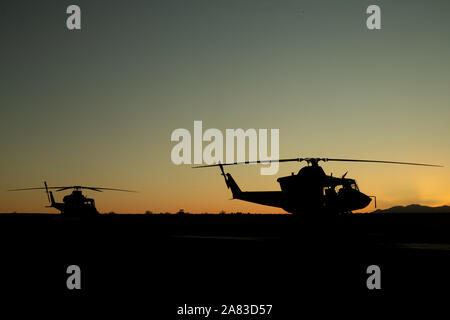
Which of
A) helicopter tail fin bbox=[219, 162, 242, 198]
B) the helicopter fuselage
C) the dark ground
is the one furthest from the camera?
helicopter tail fin bbox=[219, 162, 242, 198]

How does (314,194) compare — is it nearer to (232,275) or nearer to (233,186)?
(233,186)

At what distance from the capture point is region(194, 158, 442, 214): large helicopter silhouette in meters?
28.6

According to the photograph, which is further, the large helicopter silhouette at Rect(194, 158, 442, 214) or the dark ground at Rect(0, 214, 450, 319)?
the large helicopter silhouette at Rect(194, 158, 442, 214)

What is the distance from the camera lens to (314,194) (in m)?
28.4

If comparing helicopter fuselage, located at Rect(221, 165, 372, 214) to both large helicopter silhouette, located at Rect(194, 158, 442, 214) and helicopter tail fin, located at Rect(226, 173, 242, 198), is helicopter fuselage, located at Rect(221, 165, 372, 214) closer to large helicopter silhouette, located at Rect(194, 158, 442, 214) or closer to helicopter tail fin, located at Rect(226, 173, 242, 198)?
large helicopter silhouette, located at Rect(194, 158, 442, 214)

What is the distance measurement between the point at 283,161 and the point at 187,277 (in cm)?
1865

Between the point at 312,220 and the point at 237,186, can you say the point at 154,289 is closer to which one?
the point at 312,220

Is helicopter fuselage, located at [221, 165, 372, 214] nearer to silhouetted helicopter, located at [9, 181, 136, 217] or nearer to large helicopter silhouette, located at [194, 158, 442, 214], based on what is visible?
large helicopter silhouette, located at [194, 158, 442, 214]

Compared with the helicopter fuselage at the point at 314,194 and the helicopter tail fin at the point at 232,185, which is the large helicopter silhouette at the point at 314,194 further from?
the helicopter tail fin at the point at 232,185

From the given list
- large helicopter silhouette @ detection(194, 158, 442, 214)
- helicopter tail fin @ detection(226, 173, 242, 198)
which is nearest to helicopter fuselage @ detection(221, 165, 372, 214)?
large helicopter silhouette @ detection(194, 158, 442, 214)

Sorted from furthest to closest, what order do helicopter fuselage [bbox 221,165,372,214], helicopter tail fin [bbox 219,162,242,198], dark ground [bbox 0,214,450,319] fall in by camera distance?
helicopter tail fin [bbox 219,162,242,198] < helicopter fuselage [bbox 221,165,372,214] < dark ground [bbox 0,214,450,319]

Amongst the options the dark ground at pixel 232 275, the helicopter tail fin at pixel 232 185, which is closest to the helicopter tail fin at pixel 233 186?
the helicopter tail fin at pixel 232 185

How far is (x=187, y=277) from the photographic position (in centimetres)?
1288

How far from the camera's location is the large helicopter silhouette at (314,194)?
28578 mm
